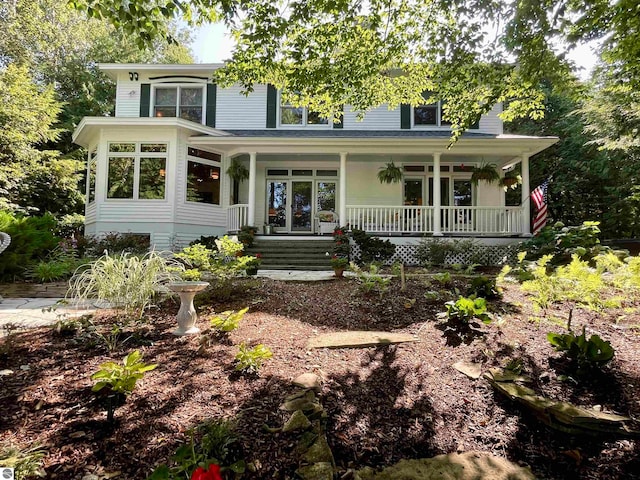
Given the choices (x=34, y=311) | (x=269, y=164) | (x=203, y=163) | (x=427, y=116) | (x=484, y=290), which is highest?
(x=427, y=116)

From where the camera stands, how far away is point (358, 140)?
1023 cm

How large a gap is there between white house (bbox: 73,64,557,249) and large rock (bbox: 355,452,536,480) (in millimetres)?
8770

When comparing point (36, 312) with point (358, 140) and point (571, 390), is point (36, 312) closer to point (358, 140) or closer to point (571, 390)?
point (571, 390)

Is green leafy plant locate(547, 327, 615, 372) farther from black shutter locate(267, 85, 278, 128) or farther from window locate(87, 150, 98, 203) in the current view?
window locate(87, 150, 98, 203)

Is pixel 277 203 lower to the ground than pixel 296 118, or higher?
lower

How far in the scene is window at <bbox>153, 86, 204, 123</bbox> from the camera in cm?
1238

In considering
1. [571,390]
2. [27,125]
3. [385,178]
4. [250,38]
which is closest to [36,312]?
[250,38]

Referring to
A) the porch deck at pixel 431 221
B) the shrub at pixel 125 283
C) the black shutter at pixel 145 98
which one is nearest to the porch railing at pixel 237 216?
the porch deck at pixel 431 221

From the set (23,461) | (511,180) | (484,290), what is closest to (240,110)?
(511,180)

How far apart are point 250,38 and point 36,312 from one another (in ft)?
14.5

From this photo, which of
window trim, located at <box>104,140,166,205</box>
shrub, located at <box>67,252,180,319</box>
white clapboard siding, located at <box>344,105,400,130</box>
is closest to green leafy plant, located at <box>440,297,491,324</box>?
shrub, located at <box>67,252,180,319</box>

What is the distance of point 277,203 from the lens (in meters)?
12.6

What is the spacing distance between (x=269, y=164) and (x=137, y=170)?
422 centimetres

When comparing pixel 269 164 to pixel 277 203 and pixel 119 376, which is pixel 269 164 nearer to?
pixel 277 203
